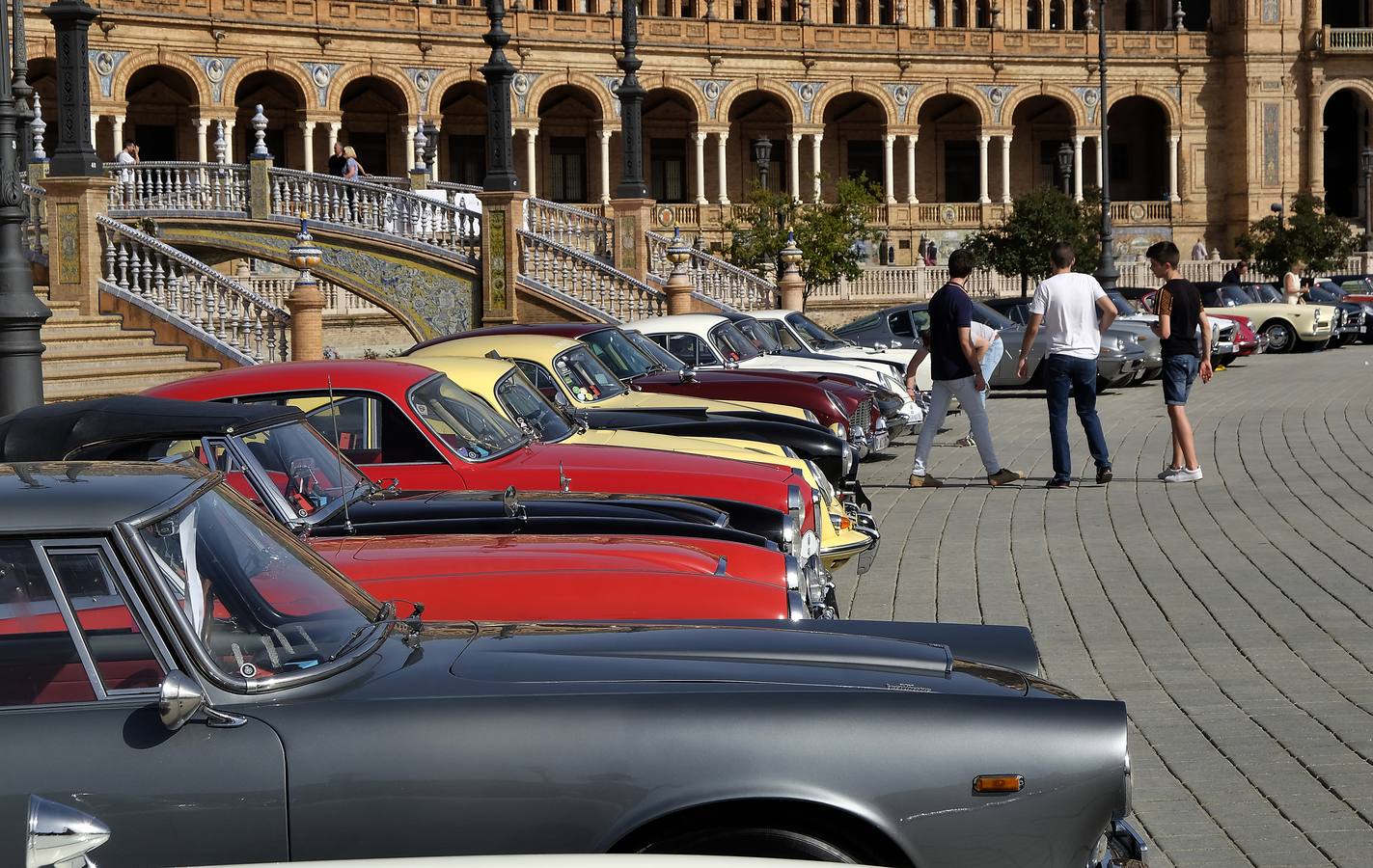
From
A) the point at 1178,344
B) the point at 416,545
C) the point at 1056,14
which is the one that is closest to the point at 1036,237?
the point at 1056,14

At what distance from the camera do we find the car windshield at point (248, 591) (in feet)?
13.6

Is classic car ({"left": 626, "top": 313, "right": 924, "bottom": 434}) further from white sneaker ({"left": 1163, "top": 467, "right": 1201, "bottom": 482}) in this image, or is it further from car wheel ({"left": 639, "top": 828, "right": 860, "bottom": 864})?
car wheel ({"left": 639, "top": 828, "right": 860, "bottom": 864})

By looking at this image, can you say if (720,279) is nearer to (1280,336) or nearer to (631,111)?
(631,111)

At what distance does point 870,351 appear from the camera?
20969 millimetres

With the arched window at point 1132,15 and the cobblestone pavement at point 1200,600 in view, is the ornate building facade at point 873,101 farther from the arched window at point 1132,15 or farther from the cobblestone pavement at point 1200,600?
the cobblestone pavement at point 1200,600

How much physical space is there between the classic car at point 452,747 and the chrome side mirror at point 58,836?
6.4 inches

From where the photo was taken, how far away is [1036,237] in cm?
4709

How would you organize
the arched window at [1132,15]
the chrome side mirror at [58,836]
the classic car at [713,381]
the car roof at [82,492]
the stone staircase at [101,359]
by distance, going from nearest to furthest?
the chrome side mirror at [58,836]
the car roof at [82,492]
the classic car at [713,381]
the stone staircase at [101,359]
the arched window at [1132,15]

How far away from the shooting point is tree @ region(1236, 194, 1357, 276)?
4941 cm

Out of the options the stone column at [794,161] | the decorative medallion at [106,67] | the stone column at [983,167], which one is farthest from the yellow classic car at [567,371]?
the stone column at [983,167]

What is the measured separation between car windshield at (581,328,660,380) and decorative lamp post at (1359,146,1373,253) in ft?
158

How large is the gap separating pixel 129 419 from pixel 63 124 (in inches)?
627

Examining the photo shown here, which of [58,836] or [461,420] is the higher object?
[461,420]

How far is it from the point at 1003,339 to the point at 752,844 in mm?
21826
